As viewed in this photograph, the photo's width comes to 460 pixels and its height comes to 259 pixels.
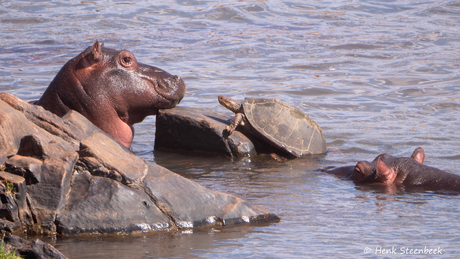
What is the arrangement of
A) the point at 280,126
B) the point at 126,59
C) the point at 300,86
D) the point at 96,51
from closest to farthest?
the point at 96,51
the point at 126,59
the point at 280,126
the point at 300,86

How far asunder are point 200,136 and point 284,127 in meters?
1.08

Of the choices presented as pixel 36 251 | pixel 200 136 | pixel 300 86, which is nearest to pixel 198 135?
pixel 200 136

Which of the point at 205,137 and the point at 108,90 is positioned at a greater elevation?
the point at 108,90

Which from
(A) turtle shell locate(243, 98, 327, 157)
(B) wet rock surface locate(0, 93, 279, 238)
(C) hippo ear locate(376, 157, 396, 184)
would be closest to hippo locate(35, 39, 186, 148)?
(A) turtle shell locate(243, 98, 327, 157)

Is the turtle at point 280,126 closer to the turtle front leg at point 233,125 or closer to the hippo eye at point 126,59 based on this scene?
the turtle front leg at point 233,125

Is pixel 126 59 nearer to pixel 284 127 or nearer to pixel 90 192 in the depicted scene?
pixel 284 127

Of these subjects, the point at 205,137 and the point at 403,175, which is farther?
the point at 205,137

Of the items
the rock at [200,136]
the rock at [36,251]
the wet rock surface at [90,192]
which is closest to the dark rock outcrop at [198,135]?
the rock at [200,136]

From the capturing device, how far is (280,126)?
294 inches

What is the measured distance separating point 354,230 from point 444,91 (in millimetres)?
8496

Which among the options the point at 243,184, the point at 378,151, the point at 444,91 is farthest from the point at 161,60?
the point at 243,184

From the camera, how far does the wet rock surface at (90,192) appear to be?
154 inches

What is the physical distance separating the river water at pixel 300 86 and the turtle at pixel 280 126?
0.24 m

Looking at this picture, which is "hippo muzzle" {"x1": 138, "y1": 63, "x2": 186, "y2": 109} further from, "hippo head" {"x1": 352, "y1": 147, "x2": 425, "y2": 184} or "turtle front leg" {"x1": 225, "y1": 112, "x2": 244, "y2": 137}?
"hippo head" {"x1": 352, "y1": 147, "x2": 425, "y2": 184}
